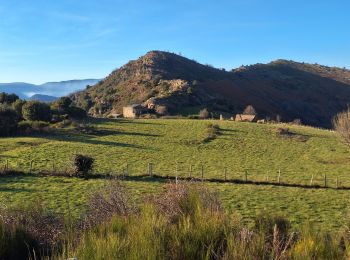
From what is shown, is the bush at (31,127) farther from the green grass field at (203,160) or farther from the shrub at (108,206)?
the shrub at (108,206)

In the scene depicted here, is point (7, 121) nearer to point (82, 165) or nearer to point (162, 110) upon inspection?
point (82, 165)

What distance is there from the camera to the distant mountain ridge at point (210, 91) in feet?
351

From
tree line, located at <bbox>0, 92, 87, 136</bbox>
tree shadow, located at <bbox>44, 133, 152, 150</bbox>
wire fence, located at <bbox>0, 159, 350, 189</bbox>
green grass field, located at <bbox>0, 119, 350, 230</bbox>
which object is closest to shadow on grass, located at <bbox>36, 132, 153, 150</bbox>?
tree shadow, located at <bbox>44, 133, 152, 150</bbox>

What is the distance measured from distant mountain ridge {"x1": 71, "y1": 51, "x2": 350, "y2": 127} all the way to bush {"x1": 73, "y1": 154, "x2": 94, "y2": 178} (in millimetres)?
59199

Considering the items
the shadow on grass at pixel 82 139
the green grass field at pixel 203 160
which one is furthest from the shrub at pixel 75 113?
the shadow on grass at pixel 82 139

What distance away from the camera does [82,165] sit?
33.1 m

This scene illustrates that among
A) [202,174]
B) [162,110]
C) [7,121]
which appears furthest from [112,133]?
[162,110]

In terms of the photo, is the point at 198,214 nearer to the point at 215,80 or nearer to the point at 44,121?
the point at 44,121

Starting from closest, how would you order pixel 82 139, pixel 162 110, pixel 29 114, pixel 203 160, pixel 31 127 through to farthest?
1. pixel 203 160
2. pixel 82 139
3. pixel 31 127
4. pixel 29 114
5. pixel 162 110

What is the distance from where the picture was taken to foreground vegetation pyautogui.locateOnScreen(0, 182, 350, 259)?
6.54 metres

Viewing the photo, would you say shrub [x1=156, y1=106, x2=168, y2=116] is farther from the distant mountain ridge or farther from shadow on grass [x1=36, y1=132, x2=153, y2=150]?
shadow on grass [x1=36, y1=132, x2=153, y2=150]

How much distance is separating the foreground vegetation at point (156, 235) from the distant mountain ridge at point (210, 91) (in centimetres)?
8289

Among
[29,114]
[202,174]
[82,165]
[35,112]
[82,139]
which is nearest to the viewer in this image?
[82,165]

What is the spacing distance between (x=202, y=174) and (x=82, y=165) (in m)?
8.48
